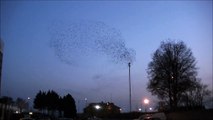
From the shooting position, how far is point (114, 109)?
547 feet

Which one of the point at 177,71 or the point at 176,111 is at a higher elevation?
the point at 177,71

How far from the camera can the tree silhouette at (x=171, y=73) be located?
63.4 meters

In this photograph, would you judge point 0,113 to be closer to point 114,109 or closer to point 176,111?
point 176,111

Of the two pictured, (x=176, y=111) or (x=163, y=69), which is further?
(x=163, y=69)

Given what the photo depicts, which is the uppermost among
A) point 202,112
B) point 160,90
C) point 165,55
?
point 165,55

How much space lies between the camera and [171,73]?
64.2m

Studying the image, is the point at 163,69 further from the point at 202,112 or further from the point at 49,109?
the point at 49,109

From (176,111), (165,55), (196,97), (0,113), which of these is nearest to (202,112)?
(176,111)

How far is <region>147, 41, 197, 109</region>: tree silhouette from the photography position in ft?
208

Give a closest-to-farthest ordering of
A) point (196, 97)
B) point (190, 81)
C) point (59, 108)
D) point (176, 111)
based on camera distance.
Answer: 1. point (176, 111)
2. point (190, 81)
3. point (196, 97)
4. point (59, 108)

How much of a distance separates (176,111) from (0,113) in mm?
32198

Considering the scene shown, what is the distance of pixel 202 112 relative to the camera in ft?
143

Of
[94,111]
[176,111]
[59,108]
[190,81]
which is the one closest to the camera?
[176,111]

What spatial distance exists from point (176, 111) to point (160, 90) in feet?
34.8
